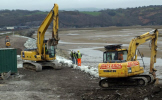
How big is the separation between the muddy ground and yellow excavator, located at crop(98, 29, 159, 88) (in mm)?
667

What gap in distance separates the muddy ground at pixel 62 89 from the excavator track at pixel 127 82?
48 centimetres

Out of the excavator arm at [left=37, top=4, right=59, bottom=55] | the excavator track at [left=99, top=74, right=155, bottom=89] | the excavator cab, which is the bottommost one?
the excavator track at [left=99, top=74, right=155, bottom=89]

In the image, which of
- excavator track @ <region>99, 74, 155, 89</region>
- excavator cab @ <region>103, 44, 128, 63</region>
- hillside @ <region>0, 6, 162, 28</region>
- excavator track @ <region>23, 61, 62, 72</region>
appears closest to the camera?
excavator track @ <region>99, 74, 155, 89</region>

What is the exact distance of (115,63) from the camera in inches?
528

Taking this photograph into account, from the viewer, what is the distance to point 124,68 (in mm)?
13148

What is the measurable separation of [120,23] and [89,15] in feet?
67.0

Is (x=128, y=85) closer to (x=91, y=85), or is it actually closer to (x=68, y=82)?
(x=91, y=85)

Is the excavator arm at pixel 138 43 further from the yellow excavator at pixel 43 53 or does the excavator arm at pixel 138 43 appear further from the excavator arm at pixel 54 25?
the yellow excavator at pixel 43 53

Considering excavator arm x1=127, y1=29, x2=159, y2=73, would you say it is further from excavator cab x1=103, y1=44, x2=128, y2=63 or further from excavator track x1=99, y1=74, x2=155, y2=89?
excavator track x1=99, y1=74, x2=155, y2=89

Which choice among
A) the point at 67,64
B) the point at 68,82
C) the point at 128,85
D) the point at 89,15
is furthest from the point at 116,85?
the point at 89,15

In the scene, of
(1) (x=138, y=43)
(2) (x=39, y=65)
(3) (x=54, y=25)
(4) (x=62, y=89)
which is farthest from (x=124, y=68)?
(2) (x=39, y=65)

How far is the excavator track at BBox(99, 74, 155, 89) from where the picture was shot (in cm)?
1359

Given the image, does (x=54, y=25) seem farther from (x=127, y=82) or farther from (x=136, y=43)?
(x=127, y=82)

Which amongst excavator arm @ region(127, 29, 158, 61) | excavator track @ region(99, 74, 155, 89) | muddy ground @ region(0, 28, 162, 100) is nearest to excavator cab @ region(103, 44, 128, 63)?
excavator arm @ region(127, 29, 158, 61)
